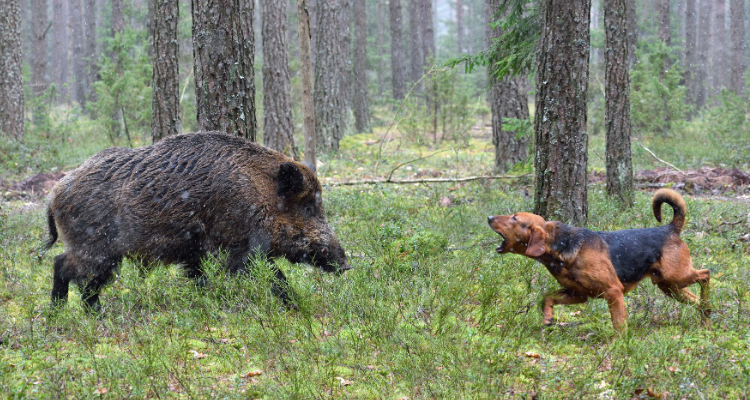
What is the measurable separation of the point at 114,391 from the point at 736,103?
20.3m

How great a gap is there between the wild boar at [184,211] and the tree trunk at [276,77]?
28.8 feet

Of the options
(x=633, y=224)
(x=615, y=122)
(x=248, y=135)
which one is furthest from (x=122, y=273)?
(x=615, y=122)

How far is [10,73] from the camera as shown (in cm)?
1689

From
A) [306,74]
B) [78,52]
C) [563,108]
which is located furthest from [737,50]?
[78,52]

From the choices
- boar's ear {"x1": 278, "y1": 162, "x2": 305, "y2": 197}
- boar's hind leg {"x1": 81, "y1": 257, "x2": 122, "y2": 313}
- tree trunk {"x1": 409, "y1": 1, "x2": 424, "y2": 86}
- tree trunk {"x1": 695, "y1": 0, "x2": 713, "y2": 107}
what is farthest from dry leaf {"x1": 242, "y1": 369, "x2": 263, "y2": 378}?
tree trunk {"x1": 695, "y1": 0, "x2": 713, "y2": 107}

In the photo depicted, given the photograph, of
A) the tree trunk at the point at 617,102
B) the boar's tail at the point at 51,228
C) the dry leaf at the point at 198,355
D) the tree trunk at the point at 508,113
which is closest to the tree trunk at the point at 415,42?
the tree trunk at the point at 508,113

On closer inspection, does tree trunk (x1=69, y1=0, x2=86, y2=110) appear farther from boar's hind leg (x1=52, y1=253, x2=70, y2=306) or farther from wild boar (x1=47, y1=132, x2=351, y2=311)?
boar's hind leg (x1=52, y1=253, x2=70, y2=306)

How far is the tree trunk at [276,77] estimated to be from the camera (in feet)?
50.7

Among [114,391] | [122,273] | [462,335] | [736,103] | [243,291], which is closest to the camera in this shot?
[114,391]

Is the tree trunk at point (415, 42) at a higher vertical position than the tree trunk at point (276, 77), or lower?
higher

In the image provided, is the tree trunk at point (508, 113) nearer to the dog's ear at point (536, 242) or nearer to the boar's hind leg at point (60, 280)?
the dog's ear at point (536, 242)

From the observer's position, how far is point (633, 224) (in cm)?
877

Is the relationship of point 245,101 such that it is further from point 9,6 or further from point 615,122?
point 9,6

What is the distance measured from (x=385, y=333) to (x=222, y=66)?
15.2 feet
